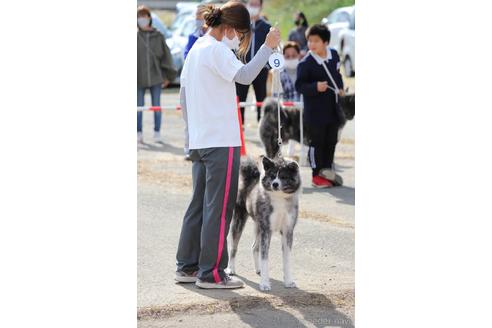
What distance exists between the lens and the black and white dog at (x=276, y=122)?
37.9 ft

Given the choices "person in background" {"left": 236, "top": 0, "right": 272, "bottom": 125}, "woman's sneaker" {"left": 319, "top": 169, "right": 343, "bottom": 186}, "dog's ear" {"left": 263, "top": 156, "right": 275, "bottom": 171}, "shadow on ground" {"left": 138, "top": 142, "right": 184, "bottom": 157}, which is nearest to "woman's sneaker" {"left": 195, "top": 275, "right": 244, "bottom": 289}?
"dog's ear" {"left": 263, "top": 156, "right": 275, "bottom": 171}

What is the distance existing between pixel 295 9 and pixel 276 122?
20028 millimetres

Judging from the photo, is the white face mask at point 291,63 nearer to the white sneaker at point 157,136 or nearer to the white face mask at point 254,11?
the white face mask at point 254,11

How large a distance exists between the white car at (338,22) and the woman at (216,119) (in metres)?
18.9

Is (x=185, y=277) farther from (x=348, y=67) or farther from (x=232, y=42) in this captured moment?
(x=348, y=67)

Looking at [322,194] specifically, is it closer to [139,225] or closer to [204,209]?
[139,225]

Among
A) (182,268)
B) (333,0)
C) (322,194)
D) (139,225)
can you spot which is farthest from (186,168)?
(333,0)

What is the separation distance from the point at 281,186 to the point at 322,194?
3996 millimetres

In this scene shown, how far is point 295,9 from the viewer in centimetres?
3144

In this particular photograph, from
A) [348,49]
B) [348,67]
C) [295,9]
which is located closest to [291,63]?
[348,67]

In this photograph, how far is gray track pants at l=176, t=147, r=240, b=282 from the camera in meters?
6.80

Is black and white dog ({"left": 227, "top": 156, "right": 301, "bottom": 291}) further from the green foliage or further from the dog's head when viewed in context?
the green foliage
